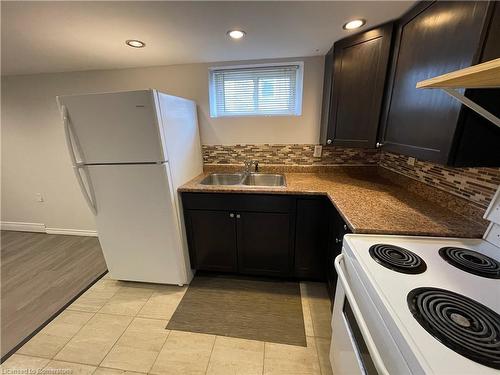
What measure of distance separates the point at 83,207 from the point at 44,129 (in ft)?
3.48

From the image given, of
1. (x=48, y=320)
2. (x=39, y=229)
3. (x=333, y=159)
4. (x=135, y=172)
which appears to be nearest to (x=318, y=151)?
(x=333, y=159)

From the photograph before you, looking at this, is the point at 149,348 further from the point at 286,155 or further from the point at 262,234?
the point at 286,155

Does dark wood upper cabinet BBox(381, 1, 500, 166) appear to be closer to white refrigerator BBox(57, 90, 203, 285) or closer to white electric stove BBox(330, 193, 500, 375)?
white electric stove BBox(330, 193, 500, 375)

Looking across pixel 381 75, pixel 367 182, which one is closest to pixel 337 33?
pixel 381 75

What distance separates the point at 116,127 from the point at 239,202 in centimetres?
111

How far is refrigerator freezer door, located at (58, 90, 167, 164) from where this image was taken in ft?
4.74

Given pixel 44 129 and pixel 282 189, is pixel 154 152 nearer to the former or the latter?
pixel 282 189

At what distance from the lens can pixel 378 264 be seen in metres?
0.82

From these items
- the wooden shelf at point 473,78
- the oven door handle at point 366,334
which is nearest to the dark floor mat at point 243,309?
the oven door handle at point 366,334

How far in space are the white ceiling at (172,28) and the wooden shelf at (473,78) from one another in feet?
2.51

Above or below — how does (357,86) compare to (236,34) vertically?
below

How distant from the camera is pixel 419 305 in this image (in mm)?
632

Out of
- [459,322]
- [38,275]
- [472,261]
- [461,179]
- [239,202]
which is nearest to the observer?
[459,322]

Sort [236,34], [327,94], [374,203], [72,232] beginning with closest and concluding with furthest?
[374,203], [236,34], [327,94], [72,232]
